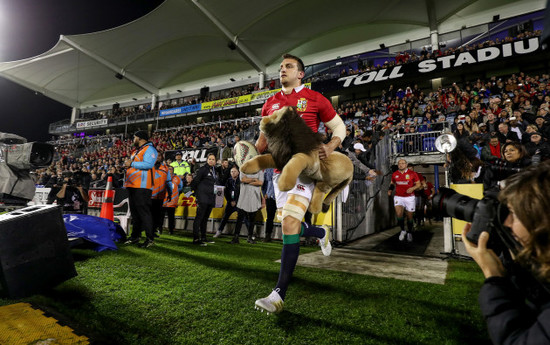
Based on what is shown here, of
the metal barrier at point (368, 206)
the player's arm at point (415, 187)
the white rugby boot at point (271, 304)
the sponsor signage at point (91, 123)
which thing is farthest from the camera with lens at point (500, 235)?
the sponsor signage at point (91, 123)

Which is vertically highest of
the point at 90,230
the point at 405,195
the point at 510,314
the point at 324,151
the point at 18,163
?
the point at 18,163

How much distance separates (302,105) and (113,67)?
3297cm

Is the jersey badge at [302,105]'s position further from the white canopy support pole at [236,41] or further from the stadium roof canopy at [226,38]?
the white canopy support pole at [236,41]

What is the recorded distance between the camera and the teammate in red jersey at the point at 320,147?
6.60 ft

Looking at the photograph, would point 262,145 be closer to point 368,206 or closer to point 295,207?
point 295,207

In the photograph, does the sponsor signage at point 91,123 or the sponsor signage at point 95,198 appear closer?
the sponsor signage at point 95,198

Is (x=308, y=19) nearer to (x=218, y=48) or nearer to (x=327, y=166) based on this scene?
(x=218, y=48)

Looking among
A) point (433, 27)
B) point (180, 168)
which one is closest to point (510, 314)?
point (180, 168)

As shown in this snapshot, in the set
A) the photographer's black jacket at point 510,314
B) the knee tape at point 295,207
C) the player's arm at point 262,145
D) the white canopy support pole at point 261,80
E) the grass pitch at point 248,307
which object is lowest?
the grass pitch at point 248,307

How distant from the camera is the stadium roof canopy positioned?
20.3 m

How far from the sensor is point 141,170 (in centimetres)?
446

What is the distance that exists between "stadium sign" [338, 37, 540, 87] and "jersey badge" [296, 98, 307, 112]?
58.4 feet

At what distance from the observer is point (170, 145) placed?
2319 cm

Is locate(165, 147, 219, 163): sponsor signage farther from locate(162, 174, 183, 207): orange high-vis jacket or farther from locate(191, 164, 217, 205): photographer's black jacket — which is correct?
locate(191, 164, 217, 205): photographer's black jacket
